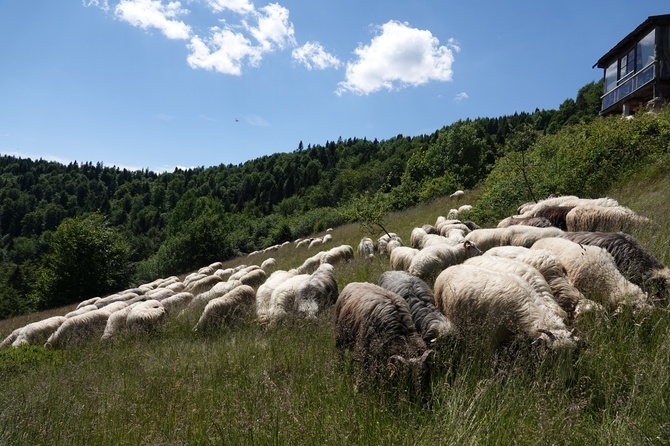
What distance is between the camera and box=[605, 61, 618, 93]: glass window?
2537 centimetres

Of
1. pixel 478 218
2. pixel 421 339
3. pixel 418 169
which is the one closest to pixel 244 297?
pixel 421 339

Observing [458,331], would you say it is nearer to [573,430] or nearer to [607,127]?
[573,430]

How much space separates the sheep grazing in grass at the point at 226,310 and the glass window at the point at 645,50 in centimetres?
2605

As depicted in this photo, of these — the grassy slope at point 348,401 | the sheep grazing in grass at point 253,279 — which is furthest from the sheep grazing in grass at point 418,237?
the grassy slope at point 348,401

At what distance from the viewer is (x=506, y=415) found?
2.94 meters

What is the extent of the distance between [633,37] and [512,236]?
23.7 metres

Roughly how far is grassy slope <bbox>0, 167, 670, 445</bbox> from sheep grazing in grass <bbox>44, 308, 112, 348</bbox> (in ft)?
17.8

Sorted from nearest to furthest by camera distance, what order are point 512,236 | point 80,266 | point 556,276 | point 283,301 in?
point 556,276
point 512,236
point 283,301
point 80,266

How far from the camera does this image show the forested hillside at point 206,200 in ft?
126

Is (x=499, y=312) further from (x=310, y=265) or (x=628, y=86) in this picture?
(x=628, y=86)

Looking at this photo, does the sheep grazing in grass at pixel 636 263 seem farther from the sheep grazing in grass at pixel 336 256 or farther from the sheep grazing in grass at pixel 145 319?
the sheep grazing in grass at pixel 336 256

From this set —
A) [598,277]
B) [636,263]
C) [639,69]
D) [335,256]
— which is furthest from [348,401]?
[639,69]

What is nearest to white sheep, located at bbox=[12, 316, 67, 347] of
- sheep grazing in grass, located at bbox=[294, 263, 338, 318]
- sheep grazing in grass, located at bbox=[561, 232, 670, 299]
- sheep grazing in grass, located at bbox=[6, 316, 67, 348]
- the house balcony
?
sheep grazing in grass, located at bbox=[6, 316, 67, 348]

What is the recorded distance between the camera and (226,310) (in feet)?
30.0
